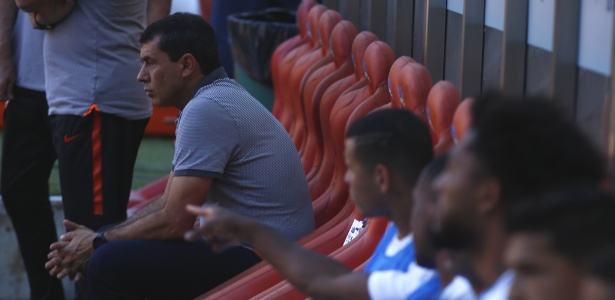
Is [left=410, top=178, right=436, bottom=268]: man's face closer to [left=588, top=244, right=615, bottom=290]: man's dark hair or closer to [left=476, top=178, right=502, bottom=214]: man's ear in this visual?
[left=476, top=178, right=502, bottom=214]: man's ear

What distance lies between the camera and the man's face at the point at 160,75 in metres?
3.51

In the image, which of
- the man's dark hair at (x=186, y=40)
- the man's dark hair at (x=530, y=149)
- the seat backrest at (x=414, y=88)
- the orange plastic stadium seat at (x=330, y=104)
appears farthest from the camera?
the orange plastic stadium seat at (x=330, y=104)

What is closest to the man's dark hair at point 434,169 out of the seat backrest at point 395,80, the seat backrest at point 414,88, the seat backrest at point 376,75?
the seat backrest at point 414,88

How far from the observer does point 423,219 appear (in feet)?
6.47

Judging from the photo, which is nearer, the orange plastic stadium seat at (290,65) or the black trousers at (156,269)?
the black trousers at (156,269)

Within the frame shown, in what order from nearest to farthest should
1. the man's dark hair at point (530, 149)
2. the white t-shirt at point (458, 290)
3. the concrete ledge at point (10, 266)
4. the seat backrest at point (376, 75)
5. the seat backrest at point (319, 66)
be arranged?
the man's dark hair at point (530, 149) < the white t-shirt at point (458, 290) < the seat backrest at point (376, 75) < the seat backrest at point (319, 66) < the concrete ledge at point (10, 266)

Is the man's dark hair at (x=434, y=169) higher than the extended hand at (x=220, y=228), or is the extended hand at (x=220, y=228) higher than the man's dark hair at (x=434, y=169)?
the man's dark hair at (x=434, y=169)

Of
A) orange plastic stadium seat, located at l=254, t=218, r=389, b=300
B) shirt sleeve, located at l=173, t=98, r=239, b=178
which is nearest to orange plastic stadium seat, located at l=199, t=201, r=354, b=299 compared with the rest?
orange plastic stadium seat, located at l=254, t=218, r=389, b=300

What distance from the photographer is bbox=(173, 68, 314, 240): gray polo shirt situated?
126 inches

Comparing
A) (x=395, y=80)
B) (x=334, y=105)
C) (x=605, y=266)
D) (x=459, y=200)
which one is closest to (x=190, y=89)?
(x=334, y=105)

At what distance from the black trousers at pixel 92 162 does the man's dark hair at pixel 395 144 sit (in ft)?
6.21

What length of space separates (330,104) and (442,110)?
1.25 m

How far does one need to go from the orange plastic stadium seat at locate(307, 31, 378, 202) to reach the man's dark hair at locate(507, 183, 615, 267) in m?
2.18

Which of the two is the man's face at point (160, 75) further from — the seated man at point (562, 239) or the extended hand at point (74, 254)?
the seated man at point (562, 239)
